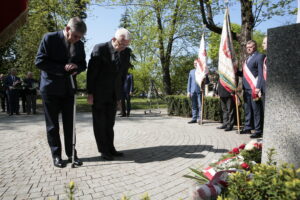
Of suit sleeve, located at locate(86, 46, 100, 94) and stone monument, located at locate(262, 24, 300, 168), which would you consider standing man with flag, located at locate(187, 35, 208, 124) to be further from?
stone monument, located at locate(262, 24, 300, 168)

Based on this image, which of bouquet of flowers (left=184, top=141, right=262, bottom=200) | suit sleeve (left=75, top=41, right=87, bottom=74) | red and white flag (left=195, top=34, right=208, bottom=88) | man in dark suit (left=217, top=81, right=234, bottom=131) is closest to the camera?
bouquet of flowers (left=184, top=141, right=262, bottom=200)

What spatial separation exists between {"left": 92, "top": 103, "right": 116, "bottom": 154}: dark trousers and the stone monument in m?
2.63

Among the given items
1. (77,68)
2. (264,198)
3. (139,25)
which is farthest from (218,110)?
(139,25)

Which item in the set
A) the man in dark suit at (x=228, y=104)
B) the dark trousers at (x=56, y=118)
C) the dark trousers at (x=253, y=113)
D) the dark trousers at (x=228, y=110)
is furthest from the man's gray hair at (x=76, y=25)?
the dark trousers at (x=228, y=110)

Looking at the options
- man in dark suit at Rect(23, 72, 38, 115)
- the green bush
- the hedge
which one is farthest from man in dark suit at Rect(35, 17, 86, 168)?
man in dark suit at Rect(23, 72, 38, 115)

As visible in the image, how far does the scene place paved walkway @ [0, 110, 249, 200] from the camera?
2820 mm

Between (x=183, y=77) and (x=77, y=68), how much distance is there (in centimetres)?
1942

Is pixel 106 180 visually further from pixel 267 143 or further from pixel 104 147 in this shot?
pixel 267 143

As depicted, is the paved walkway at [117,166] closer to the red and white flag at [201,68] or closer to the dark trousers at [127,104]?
the red and white flag at [201,68]

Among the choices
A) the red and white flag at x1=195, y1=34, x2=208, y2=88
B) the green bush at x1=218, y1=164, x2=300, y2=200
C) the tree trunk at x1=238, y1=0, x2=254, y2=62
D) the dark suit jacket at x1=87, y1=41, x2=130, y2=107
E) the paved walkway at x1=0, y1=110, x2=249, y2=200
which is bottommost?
the paved walkway at x1=0, y1=110, x2=249, y2=200

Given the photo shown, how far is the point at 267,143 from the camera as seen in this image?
8.11ft

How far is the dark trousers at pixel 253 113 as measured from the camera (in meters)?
5.96

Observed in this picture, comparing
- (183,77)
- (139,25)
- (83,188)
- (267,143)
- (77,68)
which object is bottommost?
(83,188)

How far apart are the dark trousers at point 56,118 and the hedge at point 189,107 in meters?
5.80
